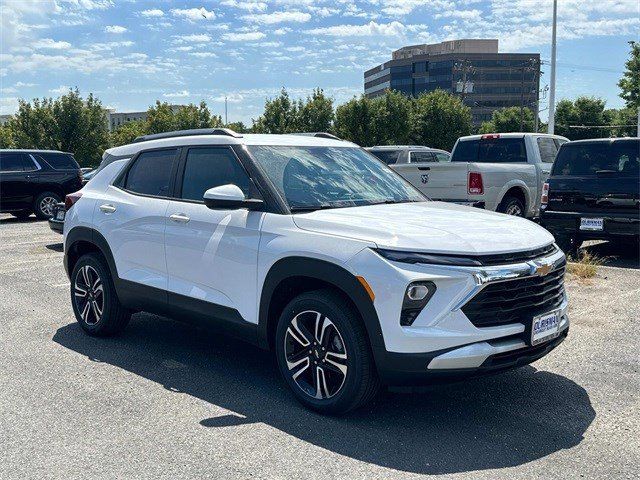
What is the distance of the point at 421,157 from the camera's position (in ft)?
56.7

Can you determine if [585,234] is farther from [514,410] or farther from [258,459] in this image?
[258,459]

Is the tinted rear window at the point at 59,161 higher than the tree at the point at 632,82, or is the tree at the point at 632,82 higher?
the tree at the point at 632,82

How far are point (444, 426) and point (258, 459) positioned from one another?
119 centimetres

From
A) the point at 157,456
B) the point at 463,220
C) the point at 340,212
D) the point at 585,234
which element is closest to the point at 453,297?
the point at 463,220

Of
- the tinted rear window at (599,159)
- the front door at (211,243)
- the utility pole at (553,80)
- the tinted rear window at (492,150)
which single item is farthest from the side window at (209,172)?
the utility pole at (553,80)

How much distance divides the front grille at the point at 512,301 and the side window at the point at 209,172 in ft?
6.02

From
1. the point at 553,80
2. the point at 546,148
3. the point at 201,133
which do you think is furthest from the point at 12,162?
the point at 553,80

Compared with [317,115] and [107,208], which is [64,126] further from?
[107,208]

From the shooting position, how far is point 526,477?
10.9ft

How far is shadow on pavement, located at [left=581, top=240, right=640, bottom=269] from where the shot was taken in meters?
10.0

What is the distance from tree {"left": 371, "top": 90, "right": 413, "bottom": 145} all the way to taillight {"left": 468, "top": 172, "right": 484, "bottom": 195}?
3850cm

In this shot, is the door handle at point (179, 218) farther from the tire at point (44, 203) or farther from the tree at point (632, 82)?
the tree at point (632, 82)

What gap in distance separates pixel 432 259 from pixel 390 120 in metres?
47.8

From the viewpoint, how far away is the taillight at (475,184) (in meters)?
11.6
